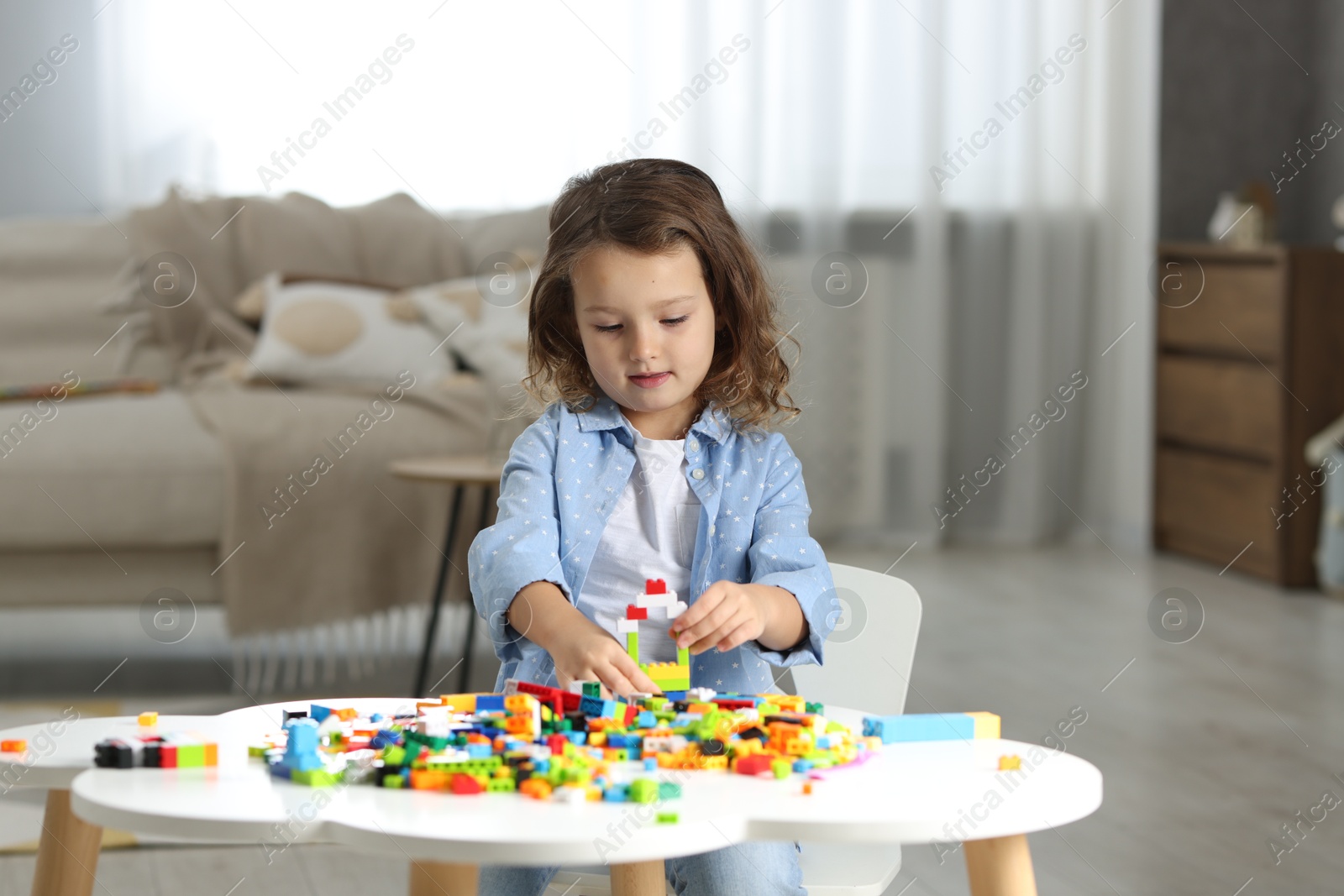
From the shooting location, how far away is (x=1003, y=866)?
0.78 m

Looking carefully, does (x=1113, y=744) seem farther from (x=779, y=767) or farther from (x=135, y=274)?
(x=135, y=274)

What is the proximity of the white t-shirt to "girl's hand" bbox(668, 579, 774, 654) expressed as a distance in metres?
0.18

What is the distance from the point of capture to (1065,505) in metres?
4.29

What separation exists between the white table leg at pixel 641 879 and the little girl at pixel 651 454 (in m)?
0.18

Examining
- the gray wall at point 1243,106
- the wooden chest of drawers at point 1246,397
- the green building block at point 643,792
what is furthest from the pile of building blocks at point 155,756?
the gray wall at point 1243,106

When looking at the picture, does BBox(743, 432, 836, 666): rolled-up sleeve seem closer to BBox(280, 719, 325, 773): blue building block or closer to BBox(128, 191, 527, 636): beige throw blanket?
BBox(280, 719, 325, 773): blue building block

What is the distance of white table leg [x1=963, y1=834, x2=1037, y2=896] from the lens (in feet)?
2.55

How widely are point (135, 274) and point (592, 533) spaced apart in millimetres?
2342

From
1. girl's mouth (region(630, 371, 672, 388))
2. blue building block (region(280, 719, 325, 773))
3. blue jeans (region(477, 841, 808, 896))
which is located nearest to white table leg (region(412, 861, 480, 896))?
blue jeans (region(477, 841, 808, 896))

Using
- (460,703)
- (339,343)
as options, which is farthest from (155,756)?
(339,343)

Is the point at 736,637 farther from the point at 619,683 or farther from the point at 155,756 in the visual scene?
the point at 155,756

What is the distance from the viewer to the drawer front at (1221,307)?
3.52 meters

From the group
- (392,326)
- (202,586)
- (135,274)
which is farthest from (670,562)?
(135,274)

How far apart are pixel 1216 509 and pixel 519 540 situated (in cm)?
317
